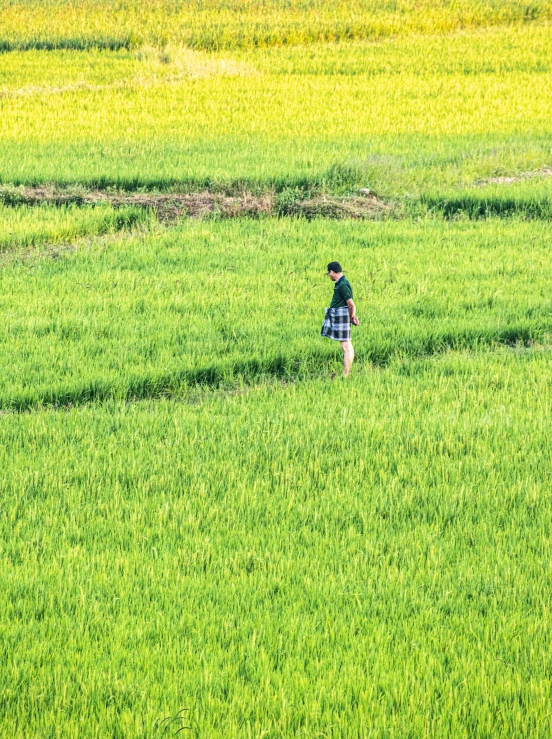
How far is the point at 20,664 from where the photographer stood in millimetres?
3852

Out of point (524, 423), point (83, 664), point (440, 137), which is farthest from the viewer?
point (440, 137)

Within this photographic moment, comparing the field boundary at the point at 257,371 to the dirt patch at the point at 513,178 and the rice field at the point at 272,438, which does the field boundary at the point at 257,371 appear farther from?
the dirt patch at the point at 513,178

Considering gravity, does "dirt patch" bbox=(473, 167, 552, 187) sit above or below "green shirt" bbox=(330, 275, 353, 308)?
above

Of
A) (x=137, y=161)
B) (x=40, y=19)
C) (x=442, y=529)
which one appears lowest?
(x=442, y=529)

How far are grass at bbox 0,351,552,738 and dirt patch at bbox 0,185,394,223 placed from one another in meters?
7.19

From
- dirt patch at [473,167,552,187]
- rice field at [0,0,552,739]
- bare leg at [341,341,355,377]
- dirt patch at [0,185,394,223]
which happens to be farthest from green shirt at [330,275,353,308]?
dirt patch at [473,167,552,187]

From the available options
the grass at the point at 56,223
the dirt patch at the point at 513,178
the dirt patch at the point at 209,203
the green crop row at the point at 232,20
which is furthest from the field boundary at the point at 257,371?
the green crop row at the point at 232,20

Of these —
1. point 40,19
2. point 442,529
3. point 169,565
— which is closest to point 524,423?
point 442,529

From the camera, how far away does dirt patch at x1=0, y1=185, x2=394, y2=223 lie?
1406 cm

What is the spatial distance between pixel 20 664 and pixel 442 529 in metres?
2.41

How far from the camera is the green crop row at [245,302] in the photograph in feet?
26.2

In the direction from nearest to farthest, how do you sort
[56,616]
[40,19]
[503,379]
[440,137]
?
1. [56,616]
2. [503,379]
3. [440,137]
4. [40,19]

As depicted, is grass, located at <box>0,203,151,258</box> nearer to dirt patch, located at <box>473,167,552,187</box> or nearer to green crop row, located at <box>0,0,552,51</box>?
dirt patch, located at <box>473,167,552,187</box>

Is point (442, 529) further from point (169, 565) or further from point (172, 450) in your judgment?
point (172, 450)
